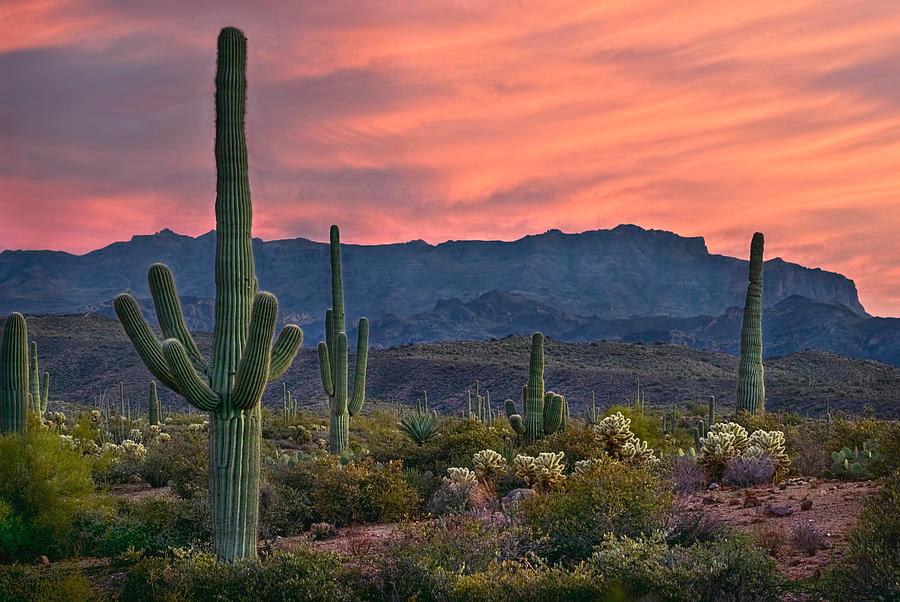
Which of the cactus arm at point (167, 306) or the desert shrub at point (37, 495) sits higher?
the cactus arm at point (167, 306)

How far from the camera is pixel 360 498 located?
15.1 meters

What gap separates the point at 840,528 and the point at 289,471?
958cm

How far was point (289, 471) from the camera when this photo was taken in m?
16.9

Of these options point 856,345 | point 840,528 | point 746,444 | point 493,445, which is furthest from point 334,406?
point 856,345

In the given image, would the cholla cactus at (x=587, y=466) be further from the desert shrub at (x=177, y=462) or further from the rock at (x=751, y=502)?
the desert shrub at (x=177, y=462)

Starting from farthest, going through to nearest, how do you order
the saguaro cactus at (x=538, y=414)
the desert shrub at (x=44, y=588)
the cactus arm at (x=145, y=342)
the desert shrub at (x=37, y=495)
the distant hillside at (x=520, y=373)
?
the distant hillside at (x=520, y=373) → the saguaro cactus at (x=538, y=414) → the desert shrub at (x=37, y=495) → the cactus arm at (x=145, y=342) → the desert shrub at (x=44, y=588)

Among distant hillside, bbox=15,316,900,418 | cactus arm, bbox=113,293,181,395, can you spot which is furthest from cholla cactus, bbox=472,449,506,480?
distant hillside, bbox=15,316,900,418

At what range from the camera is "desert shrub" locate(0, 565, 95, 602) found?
10.1 meters

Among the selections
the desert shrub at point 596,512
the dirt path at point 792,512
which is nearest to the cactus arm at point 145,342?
the desert shrub at point 596,512

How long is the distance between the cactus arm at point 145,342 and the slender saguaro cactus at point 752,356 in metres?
15.7

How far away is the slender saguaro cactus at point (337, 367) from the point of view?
2389 centimetres

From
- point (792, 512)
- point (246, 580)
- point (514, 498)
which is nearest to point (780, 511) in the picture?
point (792, 512)

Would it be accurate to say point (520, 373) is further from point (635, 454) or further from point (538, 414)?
point (635, 454)

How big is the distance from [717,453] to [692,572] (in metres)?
6.36
